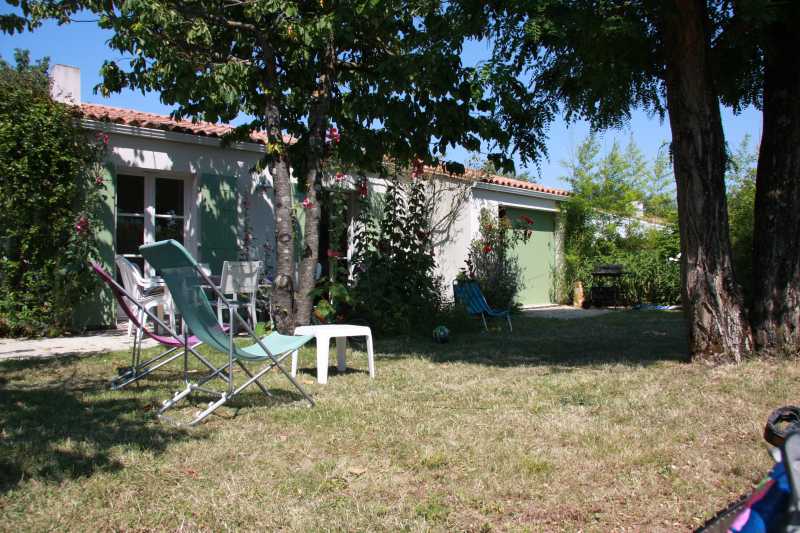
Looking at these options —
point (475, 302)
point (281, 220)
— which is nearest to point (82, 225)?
point (281, 220)

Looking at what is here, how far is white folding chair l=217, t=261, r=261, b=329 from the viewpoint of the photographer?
28.0 ft

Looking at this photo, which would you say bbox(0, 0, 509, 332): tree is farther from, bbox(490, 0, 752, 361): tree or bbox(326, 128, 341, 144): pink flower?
bbox(490, 0, 752, 361): tree

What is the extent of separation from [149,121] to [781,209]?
8.11m

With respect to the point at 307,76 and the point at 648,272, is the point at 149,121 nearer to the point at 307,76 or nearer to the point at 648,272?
the point at 307,76

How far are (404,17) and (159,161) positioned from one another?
4325mm

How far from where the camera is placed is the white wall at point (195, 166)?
9312 millimetres

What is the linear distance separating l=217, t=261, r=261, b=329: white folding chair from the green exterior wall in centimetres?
792

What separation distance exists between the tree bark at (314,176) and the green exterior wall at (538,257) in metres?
7.88

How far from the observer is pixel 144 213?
9656 mm

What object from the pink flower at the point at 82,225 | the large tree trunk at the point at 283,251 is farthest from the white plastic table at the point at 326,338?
the pink flower at the point at 82,225

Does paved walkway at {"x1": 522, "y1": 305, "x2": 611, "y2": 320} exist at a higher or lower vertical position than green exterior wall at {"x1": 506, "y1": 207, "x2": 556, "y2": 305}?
lower

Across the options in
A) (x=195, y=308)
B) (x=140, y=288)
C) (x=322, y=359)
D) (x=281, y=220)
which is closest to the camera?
(x=195, y=308)

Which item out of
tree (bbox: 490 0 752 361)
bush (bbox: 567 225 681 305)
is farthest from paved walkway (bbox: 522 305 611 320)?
tree (bbox: 490 0 752 361)

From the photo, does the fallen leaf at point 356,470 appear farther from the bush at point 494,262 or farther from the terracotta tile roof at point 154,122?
the bush at point 494,262
